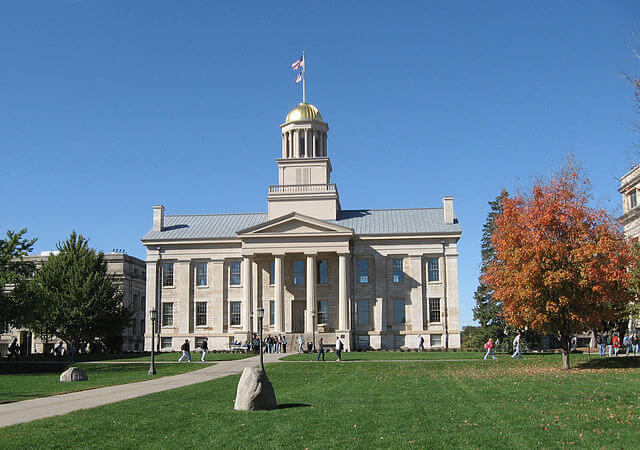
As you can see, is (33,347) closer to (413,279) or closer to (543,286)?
(413,279)

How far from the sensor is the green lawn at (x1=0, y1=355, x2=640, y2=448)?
13.7 meters

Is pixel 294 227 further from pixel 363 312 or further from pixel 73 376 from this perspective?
pixel 73 376

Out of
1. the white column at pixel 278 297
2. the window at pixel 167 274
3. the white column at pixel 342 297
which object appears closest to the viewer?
the white column at pixel 278 297

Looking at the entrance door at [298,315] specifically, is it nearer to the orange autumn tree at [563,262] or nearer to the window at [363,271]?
the window at [363,271]

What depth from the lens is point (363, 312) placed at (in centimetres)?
6850

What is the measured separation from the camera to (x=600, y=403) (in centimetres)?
1884

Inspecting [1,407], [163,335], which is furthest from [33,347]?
[1,407]

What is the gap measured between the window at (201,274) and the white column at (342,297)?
15.5 metres

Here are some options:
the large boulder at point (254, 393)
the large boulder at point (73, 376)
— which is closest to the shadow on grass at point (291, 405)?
the large boulder at point (254, 393)

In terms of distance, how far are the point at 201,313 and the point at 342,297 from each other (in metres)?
16.3

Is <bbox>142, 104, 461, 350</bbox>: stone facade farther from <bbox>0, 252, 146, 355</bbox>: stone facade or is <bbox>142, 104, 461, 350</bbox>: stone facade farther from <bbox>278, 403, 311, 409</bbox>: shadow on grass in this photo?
<bbox>278, 403, 311, 409</bbox>: shadow on grass

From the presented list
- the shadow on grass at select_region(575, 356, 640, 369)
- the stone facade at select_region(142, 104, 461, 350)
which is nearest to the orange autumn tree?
the shadow on grass at select_region(575, 356, 640, 369)

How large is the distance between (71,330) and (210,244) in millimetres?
16718

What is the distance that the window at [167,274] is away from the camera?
7181 centimetres
